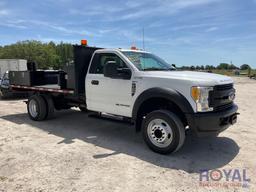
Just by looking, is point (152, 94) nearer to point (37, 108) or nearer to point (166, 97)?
point (166, 97)

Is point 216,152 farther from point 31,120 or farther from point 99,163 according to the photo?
point 31,120

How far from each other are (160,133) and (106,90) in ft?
5.55

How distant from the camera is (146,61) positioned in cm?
590

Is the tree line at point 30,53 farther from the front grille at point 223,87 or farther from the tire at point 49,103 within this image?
the front grille at point 223,87

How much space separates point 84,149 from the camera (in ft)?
17.1

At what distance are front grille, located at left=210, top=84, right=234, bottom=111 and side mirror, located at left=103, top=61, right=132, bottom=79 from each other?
1.75m

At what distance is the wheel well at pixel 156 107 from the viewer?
5020mm

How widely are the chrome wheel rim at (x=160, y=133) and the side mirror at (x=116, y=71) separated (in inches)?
45.1

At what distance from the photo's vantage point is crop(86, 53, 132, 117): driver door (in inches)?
Answer: 216

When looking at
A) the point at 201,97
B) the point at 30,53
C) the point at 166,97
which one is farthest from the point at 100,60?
the point at 30,53

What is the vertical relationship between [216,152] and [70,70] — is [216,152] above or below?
below

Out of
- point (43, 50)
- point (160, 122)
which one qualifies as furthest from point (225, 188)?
point (43, 50)

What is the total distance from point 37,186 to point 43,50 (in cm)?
6536

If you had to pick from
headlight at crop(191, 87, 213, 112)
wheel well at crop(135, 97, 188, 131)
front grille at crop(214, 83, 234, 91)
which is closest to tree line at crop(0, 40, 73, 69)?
wheel well at crop(135, 97, 188, 131)
